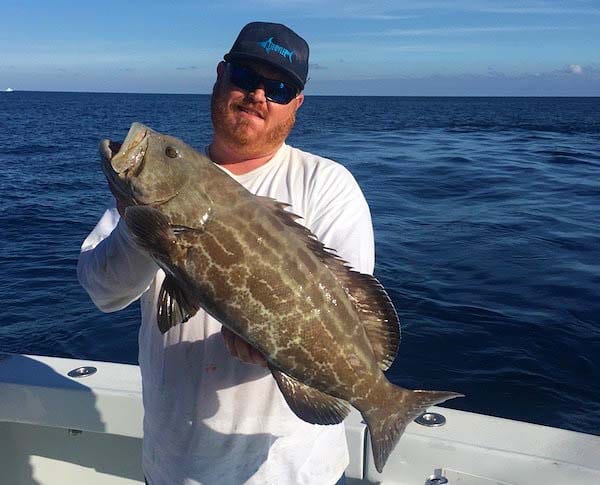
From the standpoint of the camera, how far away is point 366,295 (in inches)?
106

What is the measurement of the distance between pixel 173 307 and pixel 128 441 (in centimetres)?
266

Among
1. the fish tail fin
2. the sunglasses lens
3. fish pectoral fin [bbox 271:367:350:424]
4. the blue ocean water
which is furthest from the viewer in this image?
the blue ocean water

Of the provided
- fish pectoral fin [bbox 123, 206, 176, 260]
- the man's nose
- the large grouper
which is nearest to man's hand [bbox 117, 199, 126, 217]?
the large grouper

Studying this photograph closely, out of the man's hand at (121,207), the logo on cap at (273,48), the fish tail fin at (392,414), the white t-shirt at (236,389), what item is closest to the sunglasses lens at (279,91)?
the logo on cap at (273,48)

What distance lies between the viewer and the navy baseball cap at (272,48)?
291 cm

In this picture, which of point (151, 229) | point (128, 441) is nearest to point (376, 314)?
point (151, 229)

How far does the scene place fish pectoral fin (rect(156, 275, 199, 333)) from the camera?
2531 mm

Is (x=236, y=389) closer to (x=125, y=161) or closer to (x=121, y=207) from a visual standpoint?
(x=121, y=207)

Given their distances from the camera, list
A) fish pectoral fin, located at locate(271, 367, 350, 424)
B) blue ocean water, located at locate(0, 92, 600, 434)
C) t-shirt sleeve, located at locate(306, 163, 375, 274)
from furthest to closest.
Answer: blue ocean water, located at locate(0, 92, 600, 434) < t-shirt sleeve, located at locate(306, 163, 375, 274) < fish pectoral fin, located at locate(271, 367, 350, 424)

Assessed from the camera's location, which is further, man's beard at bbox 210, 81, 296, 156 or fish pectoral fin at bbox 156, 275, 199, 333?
man's beard at bbox 210, 81, 296, 156

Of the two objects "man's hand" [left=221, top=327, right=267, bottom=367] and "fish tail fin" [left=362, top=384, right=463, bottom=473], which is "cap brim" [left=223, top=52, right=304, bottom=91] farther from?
"fish tail fin" [left=362, top=384, right=463, bottom=473]

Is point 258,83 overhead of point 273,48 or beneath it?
beneath

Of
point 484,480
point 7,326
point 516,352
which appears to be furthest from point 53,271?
point 484,480

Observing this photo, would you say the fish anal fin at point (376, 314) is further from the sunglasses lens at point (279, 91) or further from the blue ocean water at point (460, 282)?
the blue ocean water at point (460, 282)
